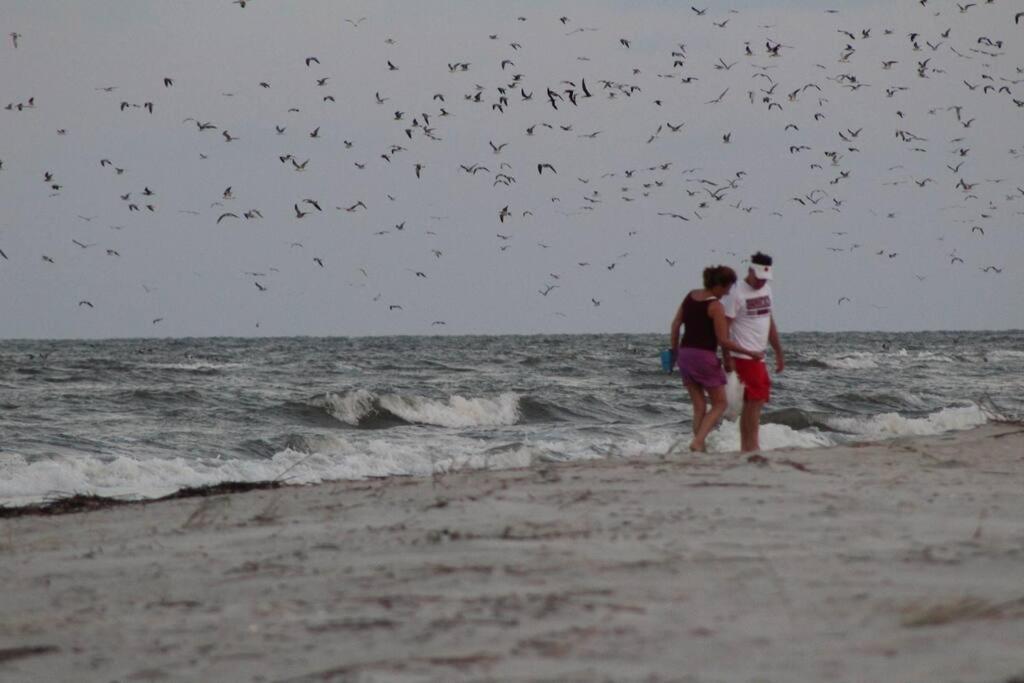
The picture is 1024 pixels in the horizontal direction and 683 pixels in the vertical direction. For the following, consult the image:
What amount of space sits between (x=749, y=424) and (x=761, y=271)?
4.58 ft

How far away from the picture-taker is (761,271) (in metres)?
11.0

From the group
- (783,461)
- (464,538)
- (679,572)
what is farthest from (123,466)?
(679,572)

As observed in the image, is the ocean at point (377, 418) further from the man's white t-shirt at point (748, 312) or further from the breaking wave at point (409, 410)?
the man's white t-shirt at point (748, 312)

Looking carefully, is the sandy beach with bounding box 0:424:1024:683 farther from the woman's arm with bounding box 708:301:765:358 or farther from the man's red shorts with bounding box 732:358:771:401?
the man's red shorts with bounding box 732:358:771:401

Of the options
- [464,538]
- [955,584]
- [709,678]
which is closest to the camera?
[709,678]

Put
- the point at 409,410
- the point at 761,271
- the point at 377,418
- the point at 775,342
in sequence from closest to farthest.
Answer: the point at 761,271
the point at 775,342
the point at 377,418
the point at 409,410

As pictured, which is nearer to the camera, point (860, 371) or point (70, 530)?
point (70, 530)

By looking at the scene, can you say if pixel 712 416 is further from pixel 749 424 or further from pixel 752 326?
pixel 752 326

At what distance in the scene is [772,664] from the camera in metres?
3.91

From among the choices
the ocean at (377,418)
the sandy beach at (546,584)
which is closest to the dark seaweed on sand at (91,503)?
the sandy beach at (546,584)

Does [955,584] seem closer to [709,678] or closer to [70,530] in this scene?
[709,678]

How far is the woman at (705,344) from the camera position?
11.2 m

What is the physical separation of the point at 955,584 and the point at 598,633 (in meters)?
1.41

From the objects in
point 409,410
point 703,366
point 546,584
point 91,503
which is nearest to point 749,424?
point 703,366
